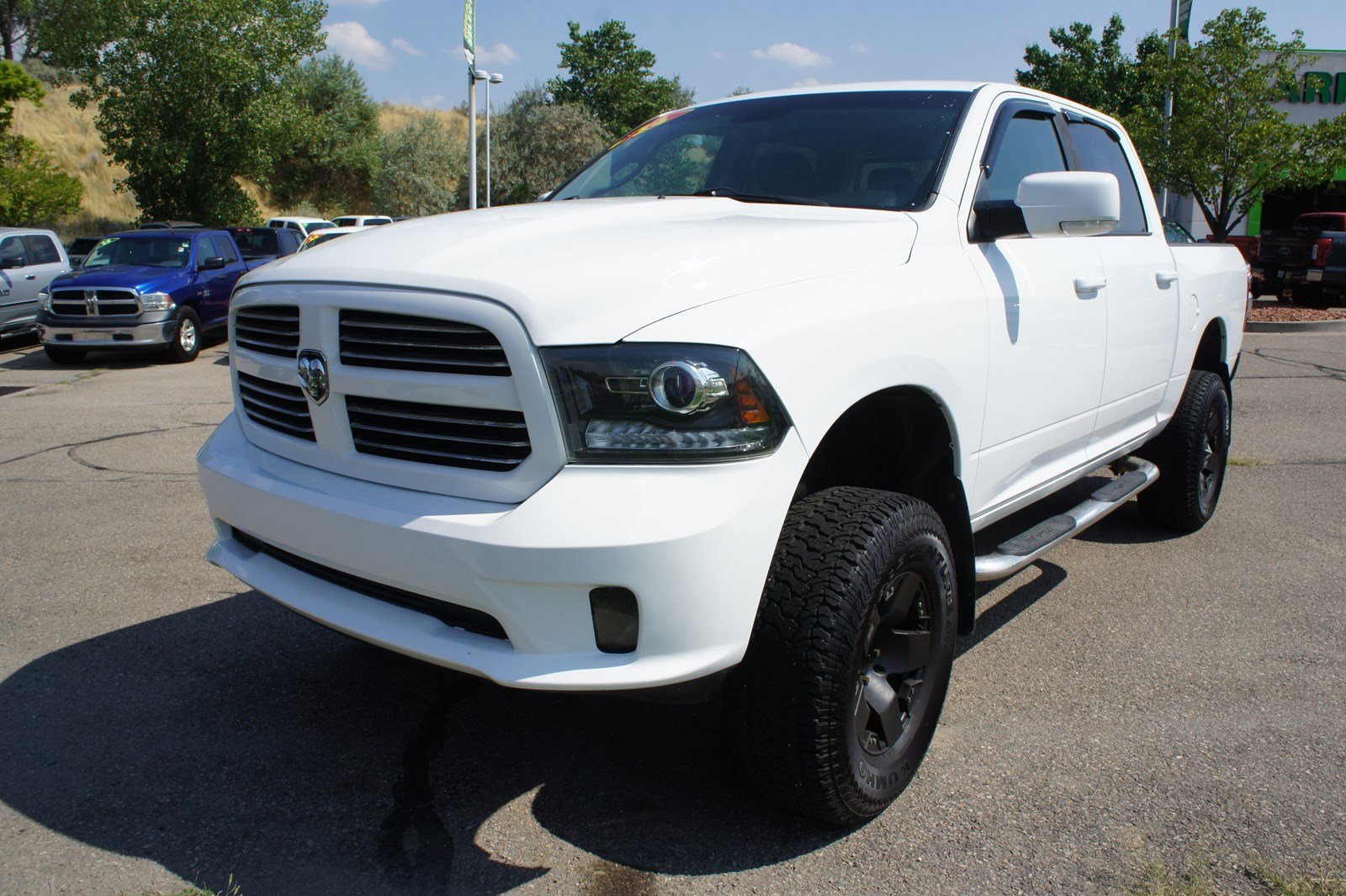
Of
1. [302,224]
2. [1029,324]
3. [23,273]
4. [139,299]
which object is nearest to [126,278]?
[139,299]

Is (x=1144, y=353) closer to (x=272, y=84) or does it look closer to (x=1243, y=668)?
(x=1243, y=668)

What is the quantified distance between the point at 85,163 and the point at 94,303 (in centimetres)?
3608

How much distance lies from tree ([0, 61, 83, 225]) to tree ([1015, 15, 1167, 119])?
120 feet

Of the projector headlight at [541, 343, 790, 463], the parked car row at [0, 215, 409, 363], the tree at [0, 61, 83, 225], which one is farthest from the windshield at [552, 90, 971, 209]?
the tree at [0, 61, 83, 225]

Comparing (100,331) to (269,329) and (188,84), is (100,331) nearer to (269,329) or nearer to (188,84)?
(269,329)

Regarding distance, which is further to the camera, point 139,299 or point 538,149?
point 538,149

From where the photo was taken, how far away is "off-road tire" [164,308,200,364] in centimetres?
1334

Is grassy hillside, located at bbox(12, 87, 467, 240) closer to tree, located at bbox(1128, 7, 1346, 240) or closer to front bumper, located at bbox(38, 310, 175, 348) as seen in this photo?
front bumper, located at bbox(38, 310, 175, 348)

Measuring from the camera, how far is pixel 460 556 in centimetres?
218

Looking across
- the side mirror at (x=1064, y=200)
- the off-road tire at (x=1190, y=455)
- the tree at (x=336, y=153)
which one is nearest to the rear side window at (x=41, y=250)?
the off-road tire at (x=1190, y=455)

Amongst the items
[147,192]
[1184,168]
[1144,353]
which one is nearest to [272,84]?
[147,192]

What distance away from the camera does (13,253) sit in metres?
14.9

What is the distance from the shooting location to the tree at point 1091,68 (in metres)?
44.5

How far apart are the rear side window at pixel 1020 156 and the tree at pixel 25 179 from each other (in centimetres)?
2473
